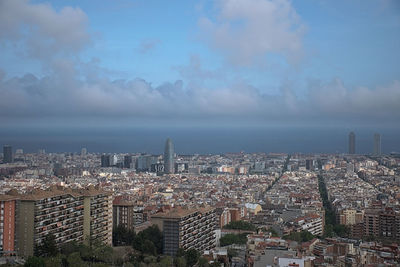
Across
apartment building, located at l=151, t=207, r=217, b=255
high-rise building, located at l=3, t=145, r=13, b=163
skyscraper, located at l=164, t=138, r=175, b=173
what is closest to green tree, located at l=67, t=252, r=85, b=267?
apartment building, located at l=151, t=207, r=217, b=255

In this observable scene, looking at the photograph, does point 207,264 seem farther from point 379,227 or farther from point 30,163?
point 30,163

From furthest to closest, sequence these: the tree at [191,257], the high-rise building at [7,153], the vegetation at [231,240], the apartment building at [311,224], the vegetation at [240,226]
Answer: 1. the high-rise building at [7,153]
2. the apartment building at [311,224]
3. the vegetation at [240,226]
4. the vegetation at [231,240]
5. the tree at [191,257]

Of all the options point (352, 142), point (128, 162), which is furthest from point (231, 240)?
point (352, 142)

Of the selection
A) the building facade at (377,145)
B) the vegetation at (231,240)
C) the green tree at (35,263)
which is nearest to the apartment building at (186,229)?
the vegetation at (231,240)

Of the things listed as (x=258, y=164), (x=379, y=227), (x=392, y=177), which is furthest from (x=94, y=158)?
(x=379, y=227)

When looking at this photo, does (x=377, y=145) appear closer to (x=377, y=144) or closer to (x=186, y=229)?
(x=377, y=144)

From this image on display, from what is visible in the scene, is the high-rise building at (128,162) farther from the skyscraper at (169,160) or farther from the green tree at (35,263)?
the green tree at (35,263)

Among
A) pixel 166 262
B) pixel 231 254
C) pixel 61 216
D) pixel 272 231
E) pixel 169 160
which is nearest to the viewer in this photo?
pixel 166 262

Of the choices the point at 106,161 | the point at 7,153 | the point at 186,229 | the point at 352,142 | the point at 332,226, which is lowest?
the point at 332,226
